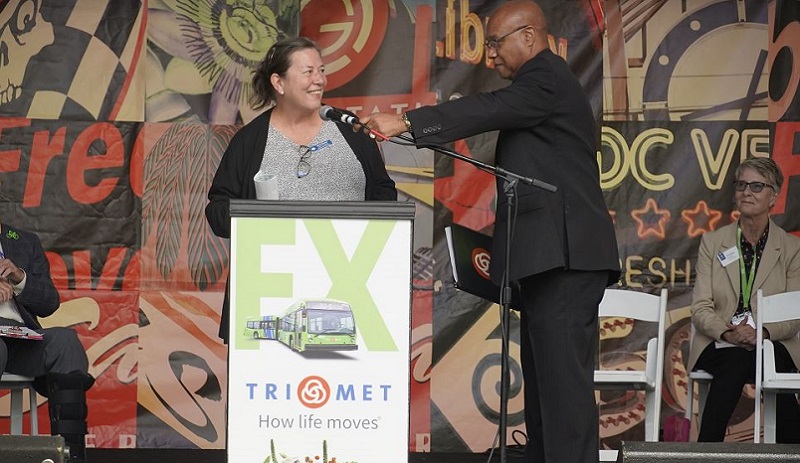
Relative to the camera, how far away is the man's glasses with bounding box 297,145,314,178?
13.2ft

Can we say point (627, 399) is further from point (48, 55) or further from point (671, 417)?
point (48, 55)

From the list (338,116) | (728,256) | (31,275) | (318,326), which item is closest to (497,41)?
(338,116)

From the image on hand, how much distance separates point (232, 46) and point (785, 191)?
281 centimetres

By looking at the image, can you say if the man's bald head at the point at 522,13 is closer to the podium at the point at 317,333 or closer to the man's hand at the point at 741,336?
the podium at the point at 317,333

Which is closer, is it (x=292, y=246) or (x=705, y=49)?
(x=292, y=246)

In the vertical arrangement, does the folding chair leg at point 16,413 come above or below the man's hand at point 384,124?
below

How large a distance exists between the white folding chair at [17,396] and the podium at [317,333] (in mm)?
1871

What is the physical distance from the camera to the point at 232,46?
19.3 ft

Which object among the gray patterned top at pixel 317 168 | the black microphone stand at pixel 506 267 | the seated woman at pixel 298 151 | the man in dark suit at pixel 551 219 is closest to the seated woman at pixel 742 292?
the man in dark suit at pixel 551 219

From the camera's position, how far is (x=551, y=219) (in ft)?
12.9

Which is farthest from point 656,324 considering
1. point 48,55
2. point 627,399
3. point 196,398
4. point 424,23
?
point 48,55

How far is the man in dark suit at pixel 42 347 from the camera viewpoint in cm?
484

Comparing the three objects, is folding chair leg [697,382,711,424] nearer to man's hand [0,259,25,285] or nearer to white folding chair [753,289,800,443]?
white folding chair [753,289,800,443]

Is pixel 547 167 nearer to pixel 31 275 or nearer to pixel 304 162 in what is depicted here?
pixel 304 162
